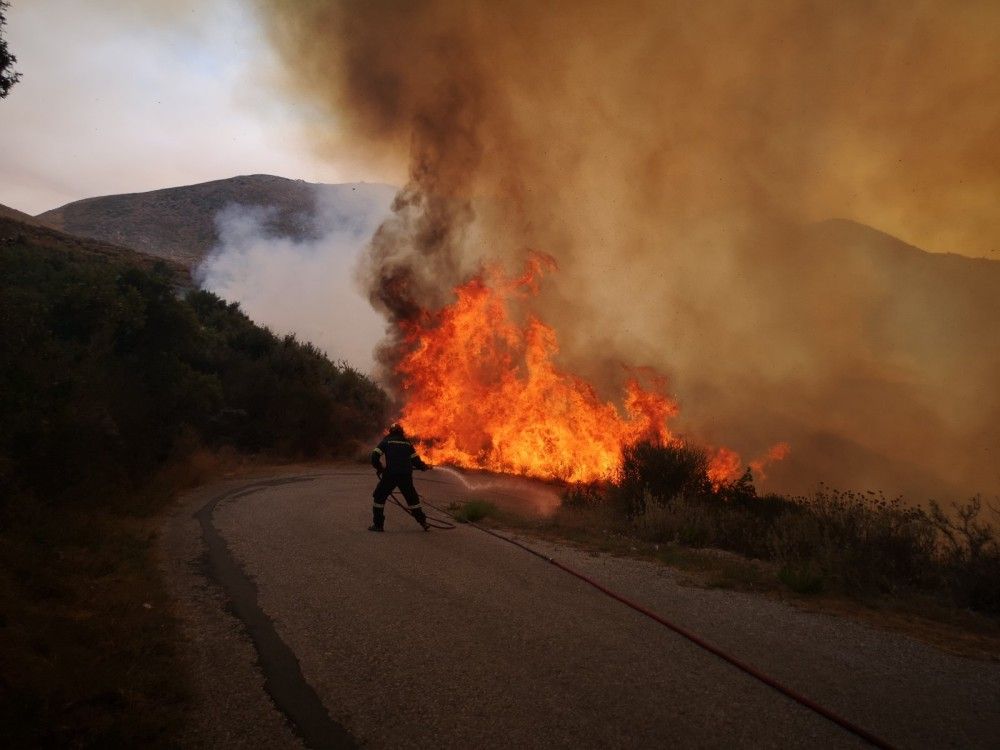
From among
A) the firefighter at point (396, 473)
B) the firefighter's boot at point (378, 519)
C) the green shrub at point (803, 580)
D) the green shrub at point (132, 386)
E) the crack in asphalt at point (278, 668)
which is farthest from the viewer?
the firefighter at point (396, 473)

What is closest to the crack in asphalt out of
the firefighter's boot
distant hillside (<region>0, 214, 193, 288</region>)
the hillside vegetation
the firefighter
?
the hillside vegetation

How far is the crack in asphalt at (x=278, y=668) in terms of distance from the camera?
3430 mm

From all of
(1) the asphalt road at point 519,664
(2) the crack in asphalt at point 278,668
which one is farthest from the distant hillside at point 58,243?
(1) the asphalt road at point 519,664

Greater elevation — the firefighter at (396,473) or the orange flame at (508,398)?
the orange flame at (508,398)

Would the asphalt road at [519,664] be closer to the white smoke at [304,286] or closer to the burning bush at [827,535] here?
the burning bush at [827,535]

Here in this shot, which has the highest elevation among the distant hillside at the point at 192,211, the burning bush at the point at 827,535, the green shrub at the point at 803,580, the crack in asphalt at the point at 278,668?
the distant hillside at the point at 192,211

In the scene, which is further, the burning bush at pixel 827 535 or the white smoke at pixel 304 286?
the white smoke at pixel 304 286

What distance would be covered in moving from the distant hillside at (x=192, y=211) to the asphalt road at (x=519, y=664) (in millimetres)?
56399

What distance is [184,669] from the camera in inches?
165

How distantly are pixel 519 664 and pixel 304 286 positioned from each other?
51.4 meters

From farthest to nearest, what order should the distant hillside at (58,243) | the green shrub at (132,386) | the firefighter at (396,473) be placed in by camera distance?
the distant hillside at (58,243), the firefighter at (396,473), the green shrub at (132,386)

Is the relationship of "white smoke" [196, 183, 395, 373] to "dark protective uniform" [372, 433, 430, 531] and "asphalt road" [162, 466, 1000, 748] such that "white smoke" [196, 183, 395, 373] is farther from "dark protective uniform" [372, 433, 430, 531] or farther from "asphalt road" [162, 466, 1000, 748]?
"asphalt road" [162, 466, 1000, 748]

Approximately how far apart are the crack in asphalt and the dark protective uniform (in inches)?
116

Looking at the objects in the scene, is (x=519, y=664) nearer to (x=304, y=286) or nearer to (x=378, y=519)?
(x=378, y=519)
